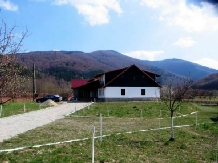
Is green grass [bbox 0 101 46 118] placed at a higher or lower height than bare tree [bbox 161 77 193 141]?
lower

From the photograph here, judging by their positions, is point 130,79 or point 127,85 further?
point 130,79

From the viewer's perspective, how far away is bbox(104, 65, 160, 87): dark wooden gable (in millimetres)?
49281

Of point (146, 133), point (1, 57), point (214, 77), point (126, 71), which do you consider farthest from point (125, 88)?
point (214, 77)

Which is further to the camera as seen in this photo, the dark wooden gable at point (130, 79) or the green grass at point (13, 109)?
the dark wooden gable at point (130, 79)

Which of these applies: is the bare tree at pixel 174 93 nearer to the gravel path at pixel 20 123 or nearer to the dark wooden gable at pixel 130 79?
the gravel path at pixel 20 123

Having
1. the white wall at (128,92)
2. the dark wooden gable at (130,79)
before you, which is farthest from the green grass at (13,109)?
the dark wooden gable at (130,79)

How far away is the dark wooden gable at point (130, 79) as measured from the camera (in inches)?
1940

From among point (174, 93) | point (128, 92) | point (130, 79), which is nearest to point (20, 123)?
point (174, 93)

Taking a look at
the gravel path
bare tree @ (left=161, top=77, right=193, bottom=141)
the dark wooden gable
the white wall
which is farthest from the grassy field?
the dark wooden gable

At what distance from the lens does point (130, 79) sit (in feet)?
164

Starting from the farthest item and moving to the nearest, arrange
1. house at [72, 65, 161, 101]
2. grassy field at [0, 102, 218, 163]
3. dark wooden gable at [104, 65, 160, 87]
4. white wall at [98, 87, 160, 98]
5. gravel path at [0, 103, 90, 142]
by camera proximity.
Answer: dark wooden gable at [104, 65, 160, 87] < house at [72, 65, 161, 101] < white wall at [98, 87, 160, 98] < gravel path at [0, 103, 90, 142] < grassy field at [0, 102, 218, 163]

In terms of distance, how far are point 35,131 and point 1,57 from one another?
30.1 feet

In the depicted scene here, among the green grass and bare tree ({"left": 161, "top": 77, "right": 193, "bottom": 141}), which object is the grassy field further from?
the green grass

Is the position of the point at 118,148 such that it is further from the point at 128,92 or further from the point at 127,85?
the point at 127,85
